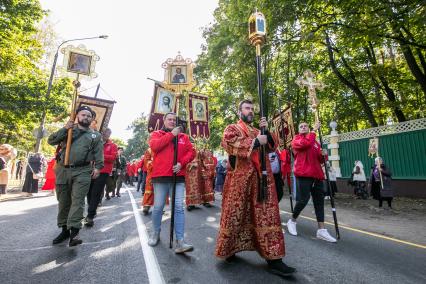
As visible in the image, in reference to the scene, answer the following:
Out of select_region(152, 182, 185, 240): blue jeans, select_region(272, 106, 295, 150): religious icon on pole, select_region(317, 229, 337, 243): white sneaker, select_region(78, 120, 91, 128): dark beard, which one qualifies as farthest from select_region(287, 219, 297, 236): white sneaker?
select_region(78, 120, 91, 128): dark beard

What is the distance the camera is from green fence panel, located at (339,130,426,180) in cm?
1243

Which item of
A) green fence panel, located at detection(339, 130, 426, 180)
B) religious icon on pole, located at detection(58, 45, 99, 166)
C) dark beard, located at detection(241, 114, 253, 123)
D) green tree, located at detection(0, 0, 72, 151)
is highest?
green tree, located at detection(0, 0, 72, 151)

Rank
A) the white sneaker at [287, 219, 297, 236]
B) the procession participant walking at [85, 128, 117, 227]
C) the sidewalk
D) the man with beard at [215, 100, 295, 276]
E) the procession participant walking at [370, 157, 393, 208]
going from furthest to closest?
the procession participant walking at [370, 157, 393, 208]
the procession participant walking at [85, 128, 117, 227]
the sidewalk
the white sneaker at [287, 219, 297, 236]
the man with beard at [215, 100, 295, 276]

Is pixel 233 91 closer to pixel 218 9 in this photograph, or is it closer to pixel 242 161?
pixel 218 9

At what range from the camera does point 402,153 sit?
13172 millimetres

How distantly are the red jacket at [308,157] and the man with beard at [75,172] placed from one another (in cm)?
341

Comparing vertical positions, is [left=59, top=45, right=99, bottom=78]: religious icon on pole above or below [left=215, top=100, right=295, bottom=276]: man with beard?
above

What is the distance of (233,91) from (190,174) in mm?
15890

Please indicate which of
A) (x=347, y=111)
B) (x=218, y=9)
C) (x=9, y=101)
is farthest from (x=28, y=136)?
(x=347, y=111)

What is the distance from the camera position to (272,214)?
3.54 meters

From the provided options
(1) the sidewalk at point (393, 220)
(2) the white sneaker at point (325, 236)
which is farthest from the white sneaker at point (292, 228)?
(1) the sidewalk at point (393, 220)

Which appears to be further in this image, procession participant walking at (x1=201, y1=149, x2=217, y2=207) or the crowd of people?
procession participant walking at (x1=201, y1=149, x2=217, y2=207)

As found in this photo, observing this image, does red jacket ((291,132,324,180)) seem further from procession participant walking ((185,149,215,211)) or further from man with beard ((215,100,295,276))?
procession participant walking ((185,149,215,211))

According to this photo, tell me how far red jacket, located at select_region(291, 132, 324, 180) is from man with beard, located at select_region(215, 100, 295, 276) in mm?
1593
